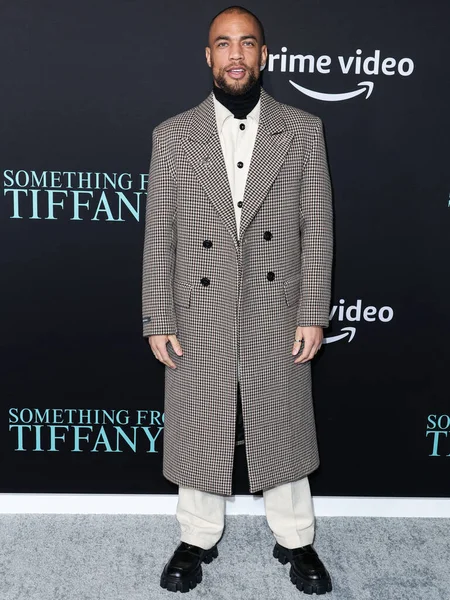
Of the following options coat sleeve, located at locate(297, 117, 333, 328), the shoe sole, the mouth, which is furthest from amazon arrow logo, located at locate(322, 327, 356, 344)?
the mouth

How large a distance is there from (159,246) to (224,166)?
→ 0.31m

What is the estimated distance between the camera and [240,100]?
256 centimetres

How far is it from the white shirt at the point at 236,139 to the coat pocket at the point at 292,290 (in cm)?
31

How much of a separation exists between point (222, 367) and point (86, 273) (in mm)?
693

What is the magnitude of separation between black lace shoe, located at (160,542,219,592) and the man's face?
151 centimetres

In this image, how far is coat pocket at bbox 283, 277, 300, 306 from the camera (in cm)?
266

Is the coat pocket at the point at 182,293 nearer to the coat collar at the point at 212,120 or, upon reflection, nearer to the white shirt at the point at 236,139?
the white shirt at the point at 236,139

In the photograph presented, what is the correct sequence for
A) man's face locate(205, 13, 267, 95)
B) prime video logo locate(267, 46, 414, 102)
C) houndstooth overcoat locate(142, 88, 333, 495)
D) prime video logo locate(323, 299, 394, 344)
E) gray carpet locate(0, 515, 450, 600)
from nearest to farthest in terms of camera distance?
1. man's face locate(205, 13, 267, 95)
2. houndstooth overcoat locate(142, 88, 333, 495)
3. gray carpet locate(0, 515, 450, 600)
4. prime video logo locate(267, 46, 414, 102)
5. prime video logo locate(323, 299, 394, 344)

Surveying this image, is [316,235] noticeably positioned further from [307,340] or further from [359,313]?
[359,313]

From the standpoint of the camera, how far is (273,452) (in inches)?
107

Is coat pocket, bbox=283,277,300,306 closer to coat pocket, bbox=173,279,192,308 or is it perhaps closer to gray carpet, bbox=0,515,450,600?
coat pocket, bbox=173,279,192,308

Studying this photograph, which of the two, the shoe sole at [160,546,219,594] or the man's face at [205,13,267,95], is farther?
the shoe sole at [160,546,219,594]

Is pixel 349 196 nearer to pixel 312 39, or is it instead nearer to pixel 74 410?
pixel 312 39

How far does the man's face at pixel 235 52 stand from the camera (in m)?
2.48
